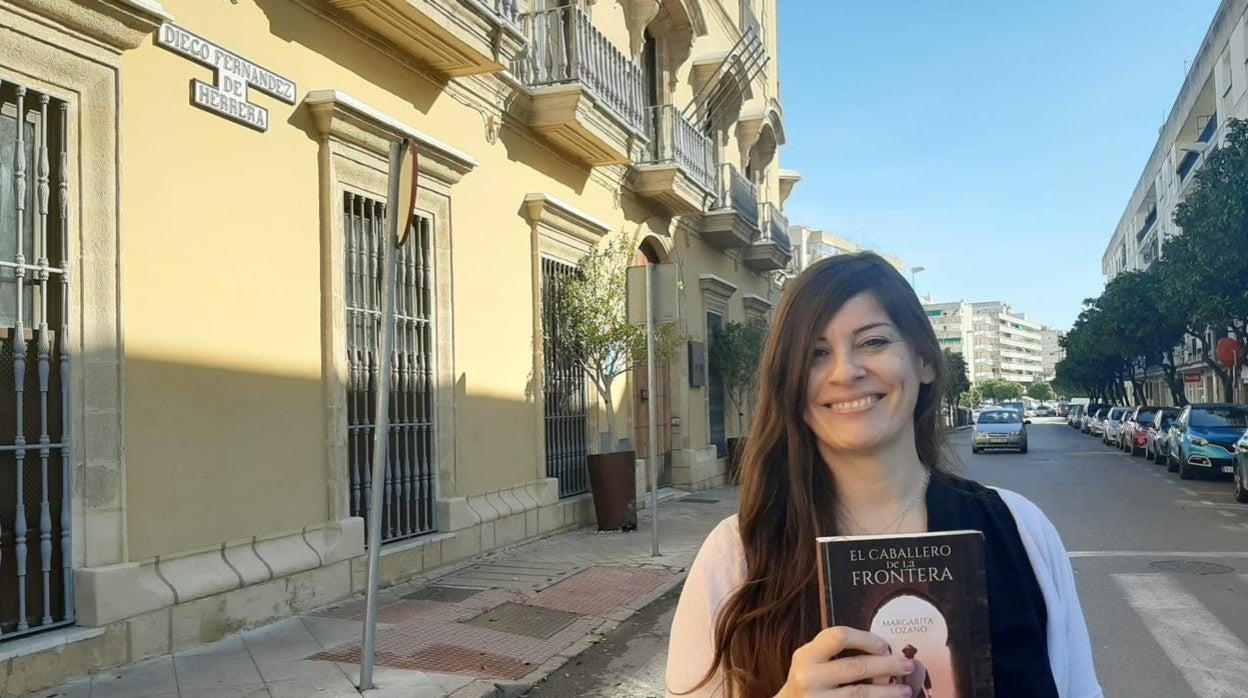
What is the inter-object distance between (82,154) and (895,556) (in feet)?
18.5

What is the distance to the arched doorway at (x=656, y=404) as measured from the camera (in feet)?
50.2

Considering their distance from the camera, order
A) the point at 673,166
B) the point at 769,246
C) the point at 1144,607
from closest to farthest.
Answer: the point at 1144,607 → the point at 673,166 → the point at 769,246

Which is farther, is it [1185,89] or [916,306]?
[1185,89]

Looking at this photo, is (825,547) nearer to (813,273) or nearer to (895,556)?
(895,556)

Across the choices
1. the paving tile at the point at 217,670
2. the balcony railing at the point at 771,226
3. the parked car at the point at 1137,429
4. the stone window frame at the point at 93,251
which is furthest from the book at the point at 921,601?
the parked car at the point at 1137,429

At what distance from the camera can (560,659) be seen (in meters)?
6.05

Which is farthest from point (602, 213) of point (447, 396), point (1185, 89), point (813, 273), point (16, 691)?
point (1185, 89)

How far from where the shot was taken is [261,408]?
6938mm

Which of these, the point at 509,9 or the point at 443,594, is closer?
the point at 443,594

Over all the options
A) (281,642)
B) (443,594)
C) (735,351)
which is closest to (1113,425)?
(735,351)

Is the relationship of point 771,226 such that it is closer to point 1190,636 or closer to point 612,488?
point 612,488

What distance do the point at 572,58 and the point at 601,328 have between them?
3239 mm

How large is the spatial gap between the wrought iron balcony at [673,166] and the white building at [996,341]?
13046 cm

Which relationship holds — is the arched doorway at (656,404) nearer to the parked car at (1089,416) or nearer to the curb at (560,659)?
the curb at (560,659)
